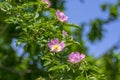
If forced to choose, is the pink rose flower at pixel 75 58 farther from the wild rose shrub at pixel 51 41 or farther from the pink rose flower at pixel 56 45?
the pink rose flower at pixel 56 45

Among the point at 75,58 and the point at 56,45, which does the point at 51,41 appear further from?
the point at 75,58

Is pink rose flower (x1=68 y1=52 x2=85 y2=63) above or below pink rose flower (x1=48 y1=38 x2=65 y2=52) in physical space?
below

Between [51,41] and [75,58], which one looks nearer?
[75,58]

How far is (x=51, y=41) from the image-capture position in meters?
3.05

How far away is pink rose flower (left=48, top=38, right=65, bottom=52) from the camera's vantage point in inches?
118

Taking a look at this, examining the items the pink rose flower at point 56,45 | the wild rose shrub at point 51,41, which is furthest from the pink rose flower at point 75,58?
the pink rose flower at point 56,45

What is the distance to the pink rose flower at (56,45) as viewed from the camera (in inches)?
118

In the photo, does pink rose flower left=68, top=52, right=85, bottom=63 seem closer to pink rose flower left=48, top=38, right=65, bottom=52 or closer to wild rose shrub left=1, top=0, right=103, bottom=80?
wild rose shrub left=1, top=0, right=103, bottom=80

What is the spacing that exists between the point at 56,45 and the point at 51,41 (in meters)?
0.07

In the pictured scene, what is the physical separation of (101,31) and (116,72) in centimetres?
76

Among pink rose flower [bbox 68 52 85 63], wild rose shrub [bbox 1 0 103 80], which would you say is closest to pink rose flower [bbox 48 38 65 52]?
wild rose shrub [bbox 1 0 103 80]

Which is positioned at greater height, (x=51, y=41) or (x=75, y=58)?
(x=51, y=41)

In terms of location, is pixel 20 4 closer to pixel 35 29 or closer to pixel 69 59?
pixel 35 29

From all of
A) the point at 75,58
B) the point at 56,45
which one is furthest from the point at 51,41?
the point at 75,58
